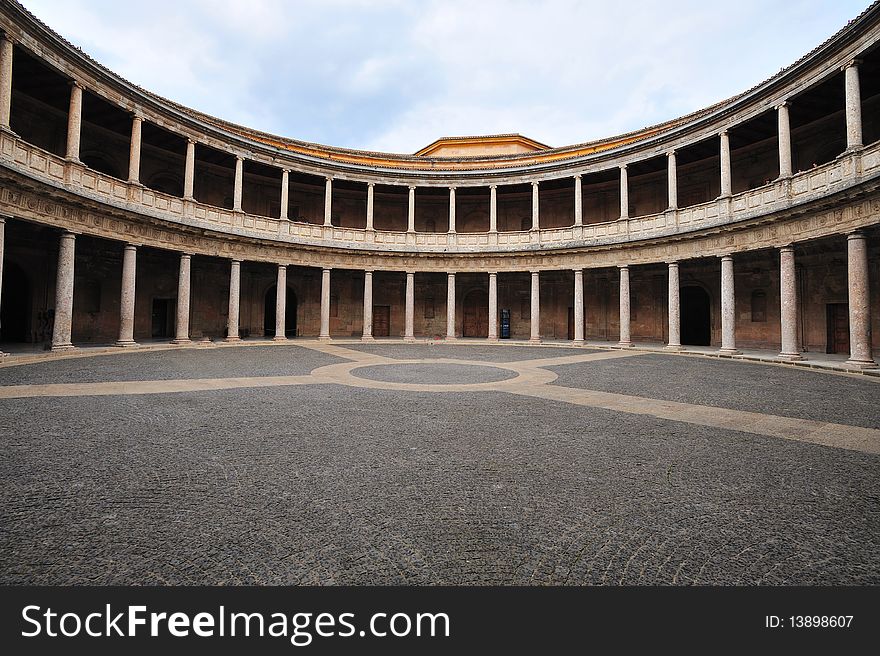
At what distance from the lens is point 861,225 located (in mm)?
13172

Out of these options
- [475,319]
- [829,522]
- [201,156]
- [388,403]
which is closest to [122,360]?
[388,403]

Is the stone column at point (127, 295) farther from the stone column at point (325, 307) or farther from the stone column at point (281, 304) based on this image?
the stone column at point (325, 307)

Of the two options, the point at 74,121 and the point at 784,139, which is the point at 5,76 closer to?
the point at 74,121

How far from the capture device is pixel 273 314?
28.4 meters

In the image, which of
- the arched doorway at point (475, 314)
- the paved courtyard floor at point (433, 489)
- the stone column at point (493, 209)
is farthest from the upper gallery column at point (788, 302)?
the arched doorway at point (475, 314)

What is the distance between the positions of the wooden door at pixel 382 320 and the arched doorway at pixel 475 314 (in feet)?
17.5

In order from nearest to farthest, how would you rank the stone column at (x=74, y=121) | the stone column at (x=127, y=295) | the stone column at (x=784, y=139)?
the stone column at (x=74, y=121) < the stone column at (x=784, y=139) < the stone column at (x=127, y=295)

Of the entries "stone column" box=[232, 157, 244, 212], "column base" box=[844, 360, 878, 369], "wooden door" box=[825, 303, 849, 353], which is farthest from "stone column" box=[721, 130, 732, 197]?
"stone column" box=[232, 157, 244, 212]

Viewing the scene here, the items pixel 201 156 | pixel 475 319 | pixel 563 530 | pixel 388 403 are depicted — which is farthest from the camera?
pixel 475 319

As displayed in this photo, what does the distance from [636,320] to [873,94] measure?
45.3 feet

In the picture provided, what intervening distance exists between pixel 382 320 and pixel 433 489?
27.1 metres

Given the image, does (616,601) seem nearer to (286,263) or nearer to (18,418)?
(18,418)

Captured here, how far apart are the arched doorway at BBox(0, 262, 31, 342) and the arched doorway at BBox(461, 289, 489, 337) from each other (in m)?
23.0

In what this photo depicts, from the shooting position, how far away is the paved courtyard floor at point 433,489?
258cm
